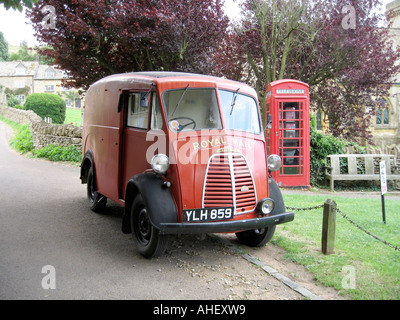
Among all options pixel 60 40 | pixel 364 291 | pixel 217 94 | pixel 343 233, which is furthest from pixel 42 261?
pixel 60 40

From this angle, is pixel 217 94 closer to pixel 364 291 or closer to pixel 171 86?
pixel 171 86

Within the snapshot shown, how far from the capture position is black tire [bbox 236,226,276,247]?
529 cm

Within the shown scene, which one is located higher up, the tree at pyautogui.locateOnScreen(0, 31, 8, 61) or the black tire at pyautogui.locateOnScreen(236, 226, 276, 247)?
the tree at pyautogui.locateOnScreen(0, 31, 8, 61)

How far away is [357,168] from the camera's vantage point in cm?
1221

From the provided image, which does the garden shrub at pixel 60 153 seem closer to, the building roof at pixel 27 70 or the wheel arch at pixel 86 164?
the wheel arch at pixel 86 164

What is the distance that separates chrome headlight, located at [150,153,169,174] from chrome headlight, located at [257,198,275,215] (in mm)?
1300

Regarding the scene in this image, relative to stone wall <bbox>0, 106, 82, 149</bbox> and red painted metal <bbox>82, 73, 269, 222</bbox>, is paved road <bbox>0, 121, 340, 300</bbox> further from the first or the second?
stone wall <bbox>0, 106, 82, 149</bbox>

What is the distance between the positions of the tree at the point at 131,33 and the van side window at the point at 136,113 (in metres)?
5.06

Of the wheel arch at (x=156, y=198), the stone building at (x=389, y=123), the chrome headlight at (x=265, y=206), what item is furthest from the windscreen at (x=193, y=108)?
the stone building at (x=389, y=123)

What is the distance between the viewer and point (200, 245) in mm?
5527

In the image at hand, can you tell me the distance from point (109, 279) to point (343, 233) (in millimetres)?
Result: 3642

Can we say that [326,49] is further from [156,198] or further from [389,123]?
[389,123]

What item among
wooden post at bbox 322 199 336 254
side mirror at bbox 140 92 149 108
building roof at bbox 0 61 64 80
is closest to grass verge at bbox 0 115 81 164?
side mirror at bbox 140 92 149 108

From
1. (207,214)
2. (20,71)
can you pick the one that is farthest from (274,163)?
(20,71)
